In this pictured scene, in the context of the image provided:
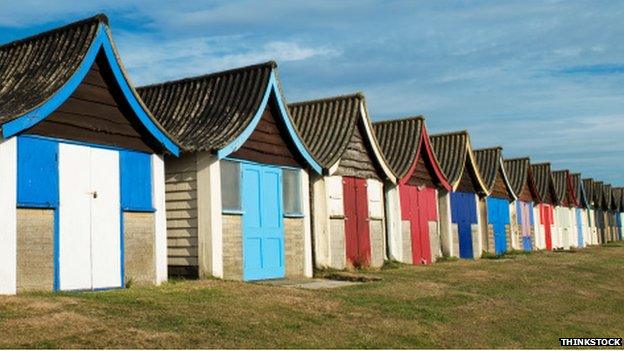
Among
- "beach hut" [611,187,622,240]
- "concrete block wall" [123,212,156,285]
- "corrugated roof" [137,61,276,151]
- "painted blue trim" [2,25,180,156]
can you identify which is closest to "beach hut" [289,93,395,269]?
"corrugated roof" [137,61,276,151]

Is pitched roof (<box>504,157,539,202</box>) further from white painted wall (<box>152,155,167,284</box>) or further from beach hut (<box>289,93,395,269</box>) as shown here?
white painted wall (<box>152,155,167,284</box>)

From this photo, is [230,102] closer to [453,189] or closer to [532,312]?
[532,312]

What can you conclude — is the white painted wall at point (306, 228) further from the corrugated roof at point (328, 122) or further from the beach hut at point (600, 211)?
the beach hut at point (600, 211)

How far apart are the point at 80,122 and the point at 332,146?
31.8 ft

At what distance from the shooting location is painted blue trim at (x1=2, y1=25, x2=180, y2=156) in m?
11.7

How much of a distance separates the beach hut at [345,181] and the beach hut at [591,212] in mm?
37346

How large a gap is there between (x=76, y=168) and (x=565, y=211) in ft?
140

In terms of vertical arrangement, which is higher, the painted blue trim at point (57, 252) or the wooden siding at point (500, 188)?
the wooden siding at point (500, 188)

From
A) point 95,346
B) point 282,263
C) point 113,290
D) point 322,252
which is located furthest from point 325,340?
point 322,252

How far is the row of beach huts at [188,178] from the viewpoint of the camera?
1218 cm

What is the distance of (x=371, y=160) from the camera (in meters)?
23.8

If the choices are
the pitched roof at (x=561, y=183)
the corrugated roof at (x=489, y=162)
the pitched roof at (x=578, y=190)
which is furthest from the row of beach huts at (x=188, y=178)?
the pitched roof at (x=578, y=190)

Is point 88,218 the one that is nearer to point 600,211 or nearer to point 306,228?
point 306,228

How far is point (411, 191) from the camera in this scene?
26.3 meters
